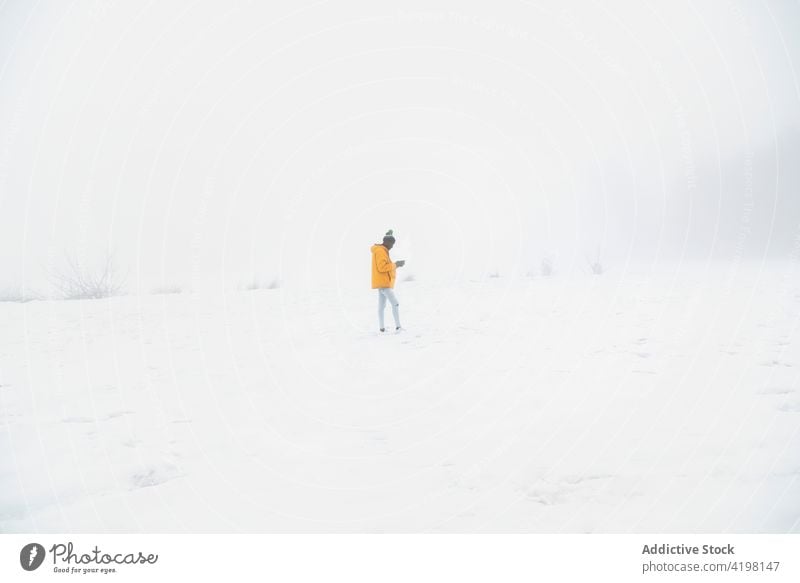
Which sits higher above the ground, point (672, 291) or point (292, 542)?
point (672, 291)

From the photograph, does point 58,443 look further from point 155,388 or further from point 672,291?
point 672,291

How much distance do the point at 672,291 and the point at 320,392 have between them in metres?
7.95

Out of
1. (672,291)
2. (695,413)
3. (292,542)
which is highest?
(672,291)

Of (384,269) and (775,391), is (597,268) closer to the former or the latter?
(384,269)

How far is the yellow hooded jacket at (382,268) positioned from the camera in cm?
865

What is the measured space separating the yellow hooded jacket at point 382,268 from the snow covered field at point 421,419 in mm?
1074

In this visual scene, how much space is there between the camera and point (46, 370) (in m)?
7.04

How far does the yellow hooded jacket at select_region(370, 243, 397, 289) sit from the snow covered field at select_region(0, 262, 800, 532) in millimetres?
1074

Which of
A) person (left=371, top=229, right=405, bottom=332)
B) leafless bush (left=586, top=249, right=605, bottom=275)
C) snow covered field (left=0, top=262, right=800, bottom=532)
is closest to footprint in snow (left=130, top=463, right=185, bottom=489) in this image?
snow covered field (left=0, top=262, right=800, bottom=532)

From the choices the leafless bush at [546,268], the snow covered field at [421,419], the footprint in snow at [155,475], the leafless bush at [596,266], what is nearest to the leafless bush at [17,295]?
the snow covered field at [421,419]

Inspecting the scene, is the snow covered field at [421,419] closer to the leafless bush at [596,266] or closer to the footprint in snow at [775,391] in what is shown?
the footprint in snow at [775,391]

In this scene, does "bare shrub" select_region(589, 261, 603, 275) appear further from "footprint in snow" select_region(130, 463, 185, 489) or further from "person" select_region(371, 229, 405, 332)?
"footprint in snow" select_region(130, 463, 185, 489)

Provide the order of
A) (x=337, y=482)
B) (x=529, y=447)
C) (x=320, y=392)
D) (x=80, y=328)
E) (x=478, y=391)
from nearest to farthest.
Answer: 1. (x=337, y=482)
2. (x=529, y=447)
3. (x=478, y=391)
4. (x=320, y=392)
5. (x=80, y=328)

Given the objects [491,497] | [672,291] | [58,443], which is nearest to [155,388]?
[58,443]
